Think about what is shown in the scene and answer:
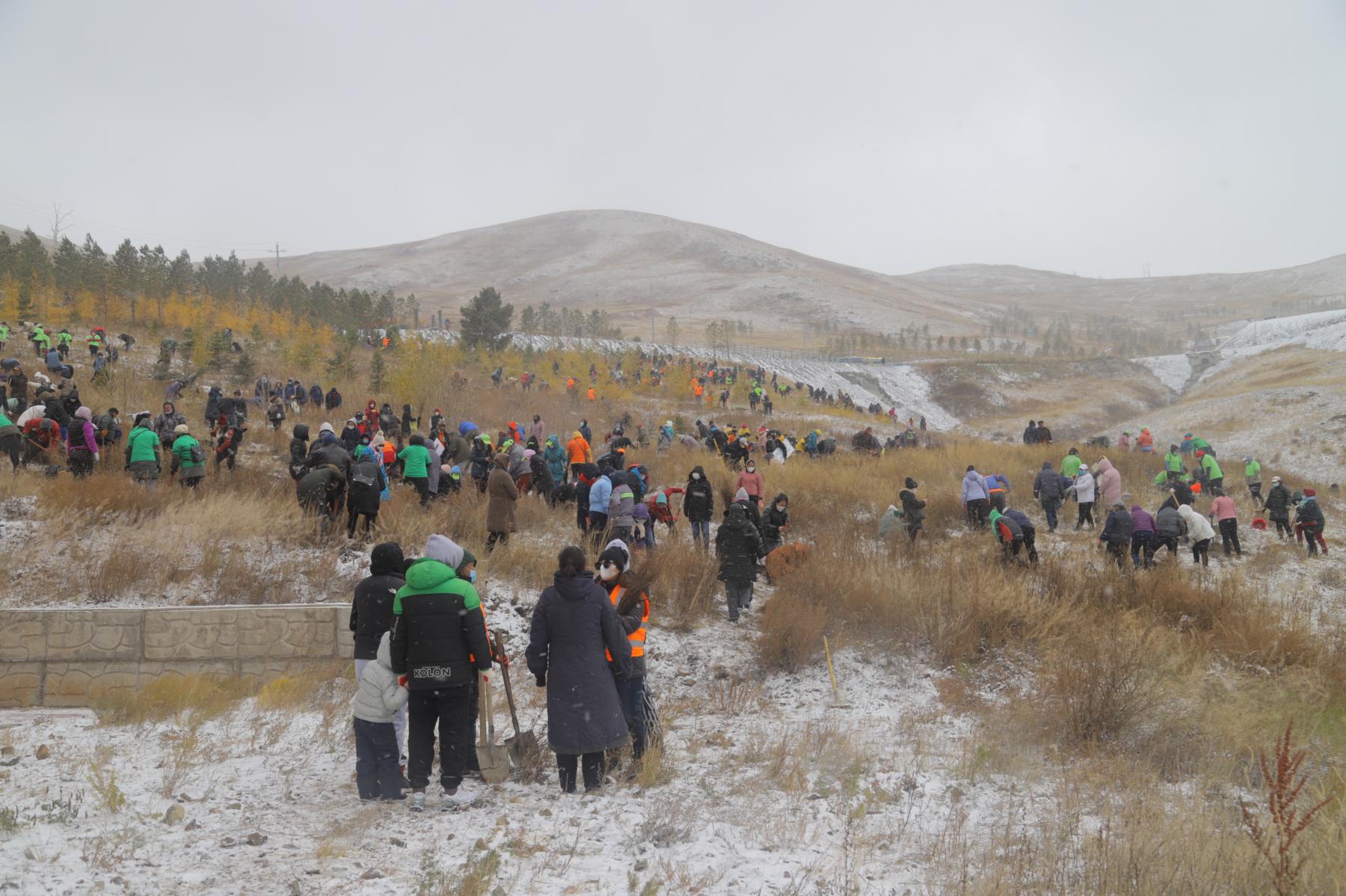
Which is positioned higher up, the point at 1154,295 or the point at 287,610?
the point at 1154,295

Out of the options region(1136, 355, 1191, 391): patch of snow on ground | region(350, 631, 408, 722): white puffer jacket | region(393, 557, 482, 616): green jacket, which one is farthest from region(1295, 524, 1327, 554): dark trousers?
region(1136, 355, 1191, 391): patch of snow on ground

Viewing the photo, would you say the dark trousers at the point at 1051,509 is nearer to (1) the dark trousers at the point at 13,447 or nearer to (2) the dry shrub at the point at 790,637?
(2) the dry shrub at the point at 790,637

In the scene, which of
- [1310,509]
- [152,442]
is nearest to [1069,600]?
[1310,509]

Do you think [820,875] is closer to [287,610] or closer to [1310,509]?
[287,610]

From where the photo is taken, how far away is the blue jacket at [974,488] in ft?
44.2

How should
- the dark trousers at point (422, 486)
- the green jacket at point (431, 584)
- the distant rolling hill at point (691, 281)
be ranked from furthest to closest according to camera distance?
the distant rolling hill at point (691, 281) < the dark trousers at point (422, 486) < the green jacket at point (431, 584)

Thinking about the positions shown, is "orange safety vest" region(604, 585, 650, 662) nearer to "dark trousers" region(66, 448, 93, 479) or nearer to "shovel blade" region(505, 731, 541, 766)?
"shovel blade" region(505, 731, 541, 766)

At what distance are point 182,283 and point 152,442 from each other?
39.9 m

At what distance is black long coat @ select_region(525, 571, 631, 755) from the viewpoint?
473 cm

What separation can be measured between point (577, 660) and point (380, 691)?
1.12 m

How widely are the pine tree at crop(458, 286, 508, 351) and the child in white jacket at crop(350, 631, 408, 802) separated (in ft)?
115

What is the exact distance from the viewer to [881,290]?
5969 inches

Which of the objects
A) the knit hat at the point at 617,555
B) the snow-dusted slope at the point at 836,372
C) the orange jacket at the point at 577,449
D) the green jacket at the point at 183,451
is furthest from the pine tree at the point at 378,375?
the knit hat at the point at 617,555

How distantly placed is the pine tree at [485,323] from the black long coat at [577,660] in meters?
35.0
